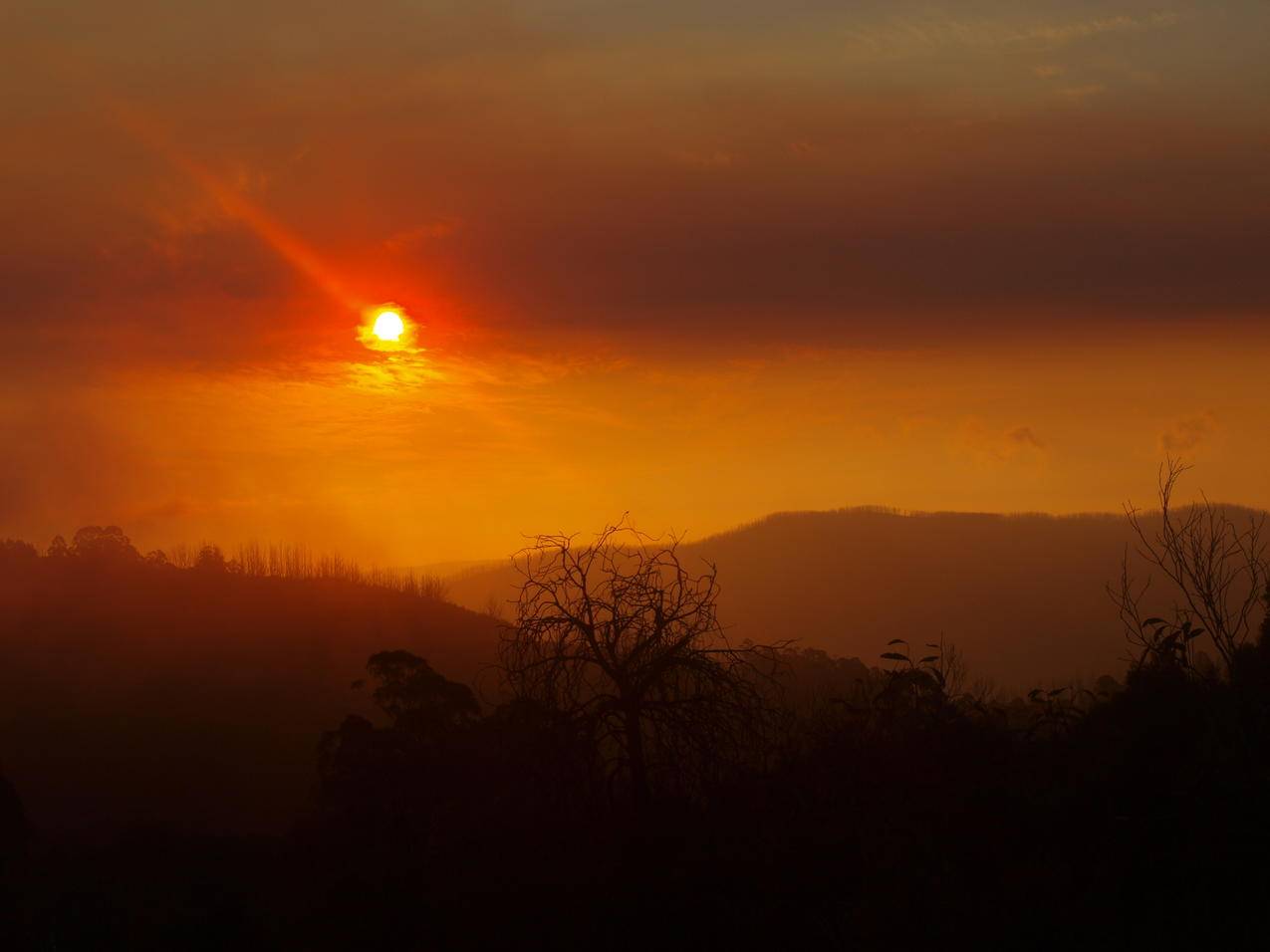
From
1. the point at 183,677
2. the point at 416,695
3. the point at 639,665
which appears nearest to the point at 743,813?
the point at 639,665

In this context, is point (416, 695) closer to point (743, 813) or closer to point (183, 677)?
point (743, 813)

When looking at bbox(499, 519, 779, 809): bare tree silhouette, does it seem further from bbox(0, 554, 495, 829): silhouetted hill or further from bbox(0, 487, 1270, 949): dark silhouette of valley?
bbox(0, 554, 495, 829): silhouetted hill

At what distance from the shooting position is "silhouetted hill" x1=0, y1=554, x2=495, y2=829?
79312 millimetres

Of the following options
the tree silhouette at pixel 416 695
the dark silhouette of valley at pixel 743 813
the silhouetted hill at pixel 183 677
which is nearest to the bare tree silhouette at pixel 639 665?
the dark silhouette of valley at pixel 743 813

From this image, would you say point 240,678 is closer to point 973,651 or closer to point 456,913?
point 456,913

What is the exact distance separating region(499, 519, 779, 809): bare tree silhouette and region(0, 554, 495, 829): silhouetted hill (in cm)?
5244

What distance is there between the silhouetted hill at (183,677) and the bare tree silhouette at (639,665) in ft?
172

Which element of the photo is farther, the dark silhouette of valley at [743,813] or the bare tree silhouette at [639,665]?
the bare tree silhouette at [639,665]

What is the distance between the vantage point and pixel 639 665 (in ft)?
47.0

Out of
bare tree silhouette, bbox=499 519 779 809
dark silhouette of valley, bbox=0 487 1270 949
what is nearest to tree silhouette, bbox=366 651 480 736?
dark silhouette of valley, bbox=0 487 1270 949

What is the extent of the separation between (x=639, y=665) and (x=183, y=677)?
342 feet

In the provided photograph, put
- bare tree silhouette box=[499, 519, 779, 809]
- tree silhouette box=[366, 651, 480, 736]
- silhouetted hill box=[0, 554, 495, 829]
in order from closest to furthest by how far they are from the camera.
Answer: bare tree silhouette box=[499, 519, 779, 809], tree silhouette box=[366, 651, 480, 736], silhouetted hill box=[0, 554, 495, 829]

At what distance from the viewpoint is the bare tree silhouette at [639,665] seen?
557 inches

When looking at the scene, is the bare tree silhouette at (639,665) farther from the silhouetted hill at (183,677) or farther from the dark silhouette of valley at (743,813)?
the silhouetted hill at (183,677)
